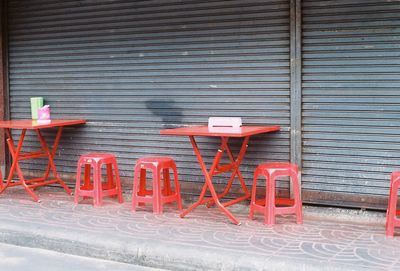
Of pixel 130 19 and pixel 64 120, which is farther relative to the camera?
pixel 64 120

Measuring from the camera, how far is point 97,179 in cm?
714

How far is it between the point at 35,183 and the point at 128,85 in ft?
6.84

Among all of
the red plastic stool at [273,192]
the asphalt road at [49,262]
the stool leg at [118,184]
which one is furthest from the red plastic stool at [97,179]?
the red plastic stool at [273,192]

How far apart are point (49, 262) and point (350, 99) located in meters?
3.54

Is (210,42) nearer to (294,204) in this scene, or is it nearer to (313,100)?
(313,100)

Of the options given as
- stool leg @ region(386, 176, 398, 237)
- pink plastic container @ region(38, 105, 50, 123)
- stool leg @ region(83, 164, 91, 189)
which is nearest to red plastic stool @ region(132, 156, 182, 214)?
stool leg @ region(83, 164, 91, 189)

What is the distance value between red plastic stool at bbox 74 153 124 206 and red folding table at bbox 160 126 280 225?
3.96 ft

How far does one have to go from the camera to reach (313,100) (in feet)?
21.3

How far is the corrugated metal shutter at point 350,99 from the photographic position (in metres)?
6.10

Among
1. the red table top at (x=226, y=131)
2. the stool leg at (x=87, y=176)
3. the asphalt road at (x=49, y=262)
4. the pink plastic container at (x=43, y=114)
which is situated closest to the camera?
the asphalt road at (x=49, y=262)

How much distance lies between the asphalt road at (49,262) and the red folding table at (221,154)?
4.34ft

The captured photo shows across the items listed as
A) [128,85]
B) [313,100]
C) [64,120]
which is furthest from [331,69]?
[64,120]

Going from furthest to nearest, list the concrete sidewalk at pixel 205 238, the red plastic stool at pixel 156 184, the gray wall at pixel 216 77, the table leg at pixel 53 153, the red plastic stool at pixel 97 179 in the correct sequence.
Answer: the table leg at pixel 53 153, the red plastic stool at pixel 97 179, the red plastic stool at pixel 156 184, the gray wall at pixel 216 77, the concrete sidewalk at pixel 205 238

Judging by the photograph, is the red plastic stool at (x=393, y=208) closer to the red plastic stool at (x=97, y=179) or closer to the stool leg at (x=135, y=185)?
the stool leg at (x=135, y=185)
